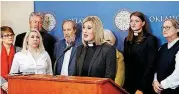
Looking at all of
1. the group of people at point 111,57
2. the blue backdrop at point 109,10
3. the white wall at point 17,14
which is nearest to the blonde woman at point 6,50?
the group of people at point 111,57

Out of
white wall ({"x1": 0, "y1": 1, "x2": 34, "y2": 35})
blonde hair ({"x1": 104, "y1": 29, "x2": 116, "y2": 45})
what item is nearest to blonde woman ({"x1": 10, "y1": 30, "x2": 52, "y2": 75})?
blonde hair ({"x1": 104, "y1": 29, "x2": 116, "y2": 45})

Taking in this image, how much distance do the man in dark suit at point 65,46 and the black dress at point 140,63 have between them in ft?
2.07

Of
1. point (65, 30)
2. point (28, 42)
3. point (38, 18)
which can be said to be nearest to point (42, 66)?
point (28, 42)

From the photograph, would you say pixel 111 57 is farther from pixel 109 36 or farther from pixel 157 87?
pixel 109 36

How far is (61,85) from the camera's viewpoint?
81.4 inches

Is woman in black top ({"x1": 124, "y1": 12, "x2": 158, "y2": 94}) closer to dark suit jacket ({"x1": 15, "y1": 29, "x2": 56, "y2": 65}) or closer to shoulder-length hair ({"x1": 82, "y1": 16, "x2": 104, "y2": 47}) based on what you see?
shoulder-length hair ({"x1": 82, "y1": 16, "x2": 104, "y2": 47})

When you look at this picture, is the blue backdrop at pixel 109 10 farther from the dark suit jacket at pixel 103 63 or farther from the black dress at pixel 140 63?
the dark suit jacket at pixel 103 63

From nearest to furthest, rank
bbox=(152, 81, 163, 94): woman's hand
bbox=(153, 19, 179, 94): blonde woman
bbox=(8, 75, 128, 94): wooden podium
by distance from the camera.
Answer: bbox=(8, 75, 128, 94): wooden podium < bbox=(153, 19, 179, 94): blonde woman < bbox=(152, 81, 163, 94): woman's hand

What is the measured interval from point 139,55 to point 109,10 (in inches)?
34.9

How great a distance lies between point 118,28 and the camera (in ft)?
12.0

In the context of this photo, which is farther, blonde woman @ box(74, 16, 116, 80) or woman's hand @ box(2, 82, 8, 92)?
woman's hand @ box(2, 82, 8, 92)

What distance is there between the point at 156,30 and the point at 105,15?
704 mm

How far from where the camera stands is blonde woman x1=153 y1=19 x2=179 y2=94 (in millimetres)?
2756

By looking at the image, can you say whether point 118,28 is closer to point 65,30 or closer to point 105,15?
point 105,15
